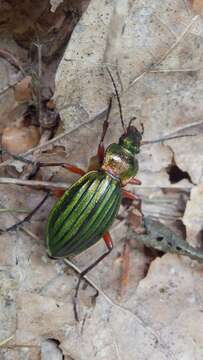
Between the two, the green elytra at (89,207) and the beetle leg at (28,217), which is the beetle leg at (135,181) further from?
the beetle leg at (28,217)

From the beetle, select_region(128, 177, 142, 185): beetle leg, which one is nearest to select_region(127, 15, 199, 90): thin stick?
the beetle

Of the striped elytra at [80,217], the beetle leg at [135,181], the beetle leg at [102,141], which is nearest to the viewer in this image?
the striped elytra at [80,217]

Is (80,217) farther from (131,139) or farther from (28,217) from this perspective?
(131,139)

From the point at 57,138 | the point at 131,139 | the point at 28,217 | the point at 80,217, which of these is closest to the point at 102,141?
the point at 131,139

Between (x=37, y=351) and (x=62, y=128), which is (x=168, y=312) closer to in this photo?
(x=37, y=351)

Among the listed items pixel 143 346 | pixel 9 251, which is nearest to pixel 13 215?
pixel 9 251

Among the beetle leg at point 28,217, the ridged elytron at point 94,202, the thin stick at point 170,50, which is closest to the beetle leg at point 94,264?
the ridged elytron at point 94,202

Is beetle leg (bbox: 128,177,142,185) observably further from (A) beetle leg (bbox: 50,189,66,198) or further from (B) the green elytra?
(A) beetle leg (bbox: 50,189,66,198)
